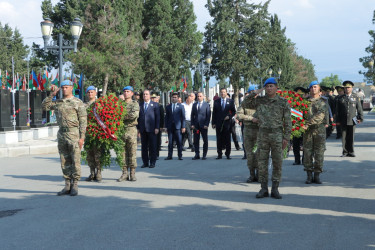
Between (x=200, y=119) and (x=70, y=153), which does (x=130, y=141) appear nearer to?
(x=70, y=153)

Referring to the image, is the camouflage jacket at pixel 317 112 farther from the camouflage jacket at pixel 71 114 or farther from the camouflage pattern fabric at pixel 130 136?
the camouflage jacket at pixel 71 114

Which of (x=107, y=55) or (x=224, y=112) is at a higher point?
(x=107, y=55)

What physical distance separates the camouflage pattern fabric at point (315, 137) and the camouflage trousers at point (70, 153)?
15.2 ft

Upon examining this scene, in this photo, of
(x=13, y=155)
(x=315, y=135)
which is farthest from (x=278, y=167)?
(x=13, y=155)

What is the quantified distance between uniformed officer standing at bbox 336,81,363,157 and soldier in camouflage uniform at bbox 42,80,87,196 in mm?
8572

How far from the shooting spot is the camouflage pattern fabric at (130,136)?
10.5 m

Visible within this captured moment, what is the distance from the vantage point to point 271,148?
8281mm

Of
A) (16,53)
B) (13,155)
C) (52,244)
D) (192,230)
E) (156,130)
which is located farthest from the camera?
(16,53)

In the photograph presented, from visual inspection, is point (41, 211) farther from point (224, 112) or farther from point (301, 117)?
point (224, 112)

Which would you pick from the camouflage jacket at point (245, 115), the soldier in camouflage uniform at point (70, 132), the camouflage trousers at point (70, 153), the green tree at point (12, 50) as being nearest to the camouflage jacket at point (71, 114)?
the soldier in camouflage uniform at point (70, 132)

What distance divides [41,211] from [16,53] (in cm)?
7557

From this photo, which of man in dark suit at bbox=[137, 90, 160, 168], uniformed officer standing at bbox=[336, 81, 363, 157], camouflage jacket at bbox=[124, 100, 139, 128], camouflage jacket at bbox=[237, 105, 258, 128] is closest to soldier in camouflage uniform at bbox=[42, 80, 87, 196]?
camouflage jacket at bbox=[124, 100, 139, 128]

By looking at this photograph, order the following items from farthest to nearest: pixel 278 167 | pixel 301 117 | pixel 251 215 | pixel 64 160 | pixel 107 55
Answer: pixel 107 55 < pixel 301 117 < pixel 64 160 < pixel 278 167 < pixel 251 215

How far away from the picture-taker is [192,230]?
617cm
